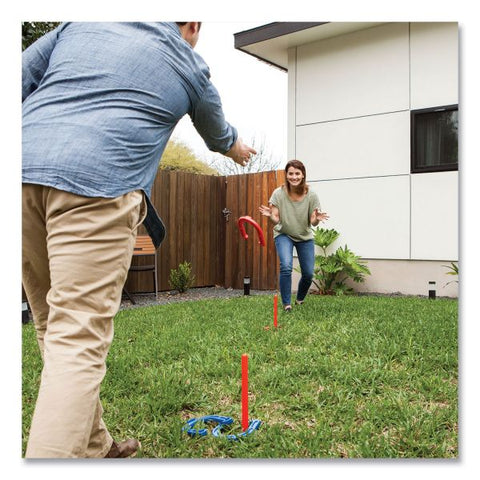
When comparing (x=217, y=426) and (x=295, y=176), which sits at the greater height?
(x=295, y=176)

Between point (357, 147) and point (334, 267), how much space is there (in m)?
1.10

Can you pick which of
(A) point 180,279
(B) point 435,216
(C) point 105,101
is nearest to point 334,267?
(B) point 435,216

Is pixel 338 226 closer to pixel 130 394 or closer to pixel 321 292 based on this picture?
pixel 321 292

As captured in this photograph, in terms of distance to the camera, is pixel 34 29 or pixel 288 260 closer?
pixel 34 29

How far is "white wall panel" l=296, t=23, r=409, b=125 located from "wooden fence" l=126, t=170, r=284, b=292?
115cm

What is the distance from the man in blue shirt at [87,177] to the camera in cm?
100

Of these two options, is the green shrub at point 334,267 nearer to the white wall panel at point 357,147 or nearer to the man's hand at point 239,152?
the white wall panel at point 357,147

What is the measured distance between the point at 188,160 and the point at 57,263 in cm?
683

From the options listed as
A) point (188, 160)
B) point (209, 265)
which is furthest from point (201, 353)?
point (188, 160)

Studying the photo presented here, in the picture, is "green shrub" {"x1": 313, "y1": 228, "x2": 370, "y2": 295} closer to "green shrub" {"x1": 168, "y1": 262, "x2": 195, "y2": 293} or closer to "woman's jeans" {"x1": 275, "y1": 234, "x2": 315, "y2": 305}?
"woman's jeans" {"x1": 275, "y1": 234, "x2": 315, "y2": 305}

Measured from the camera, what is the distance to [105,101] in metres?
1.08

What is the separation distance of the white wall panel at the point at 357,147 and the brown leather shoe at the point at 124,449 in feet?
11.6

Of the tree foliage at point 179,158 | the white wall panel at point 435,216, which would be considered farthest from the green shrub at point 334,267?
the tree foliage at point 179,158

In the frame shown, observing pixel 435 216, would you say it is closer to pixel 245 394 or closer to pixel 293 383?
pixel 293 383
